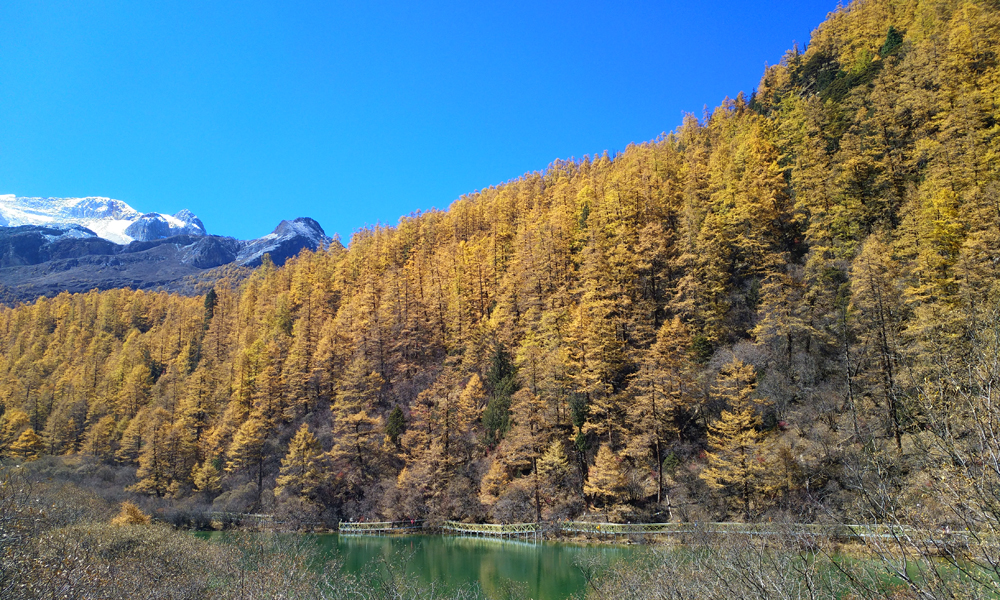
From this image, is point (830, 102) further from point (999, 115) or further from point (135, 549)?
point (135, 549)

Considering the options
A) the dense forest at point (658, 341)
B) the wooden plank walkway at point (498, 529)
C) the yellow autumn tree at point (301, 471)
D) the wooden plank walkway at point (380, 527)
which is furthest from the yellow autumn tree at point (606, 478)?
the yellow autumn tree at point (301, 471)

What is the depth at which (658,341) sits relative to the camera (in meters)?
37.9

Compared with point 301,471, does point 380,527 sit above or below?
below

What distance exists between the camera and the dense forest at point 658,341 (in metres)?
31.0

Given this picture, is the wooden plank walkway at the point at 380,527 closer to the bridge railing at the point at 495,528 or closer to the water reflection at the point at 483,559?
the water reflection at the point at 483,559

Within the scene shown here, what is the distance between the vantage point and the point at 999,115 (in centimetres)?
3788

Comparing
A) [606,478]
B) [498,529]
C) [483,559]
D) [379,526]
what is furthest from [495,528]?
[379,526]

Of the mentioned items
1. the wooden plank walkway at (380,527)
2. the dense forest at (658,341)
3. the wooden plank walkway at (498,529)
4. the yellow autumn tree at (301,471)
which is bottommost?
the wooden plank walkway at (380,527)

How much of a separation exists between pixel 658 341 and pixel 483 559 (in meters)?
18.5

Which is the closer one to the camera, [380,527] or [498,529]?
[498,529]

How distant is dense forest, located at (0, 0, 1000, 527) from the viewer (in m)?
31.0

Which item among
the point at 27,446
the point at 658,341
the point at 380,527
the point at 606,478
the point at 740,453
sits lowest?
the point at 380,527

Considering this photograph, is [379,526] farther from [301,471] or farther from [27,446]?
[27,446]

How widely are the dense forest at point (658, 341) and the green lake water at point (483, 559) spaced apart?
3.76m
